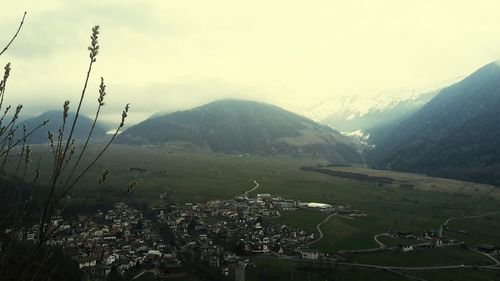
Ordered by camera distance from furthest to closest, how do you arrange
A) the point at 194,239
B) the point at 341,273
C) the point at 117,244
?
the point at 194,239, the point at 117,244, the point at 341,273

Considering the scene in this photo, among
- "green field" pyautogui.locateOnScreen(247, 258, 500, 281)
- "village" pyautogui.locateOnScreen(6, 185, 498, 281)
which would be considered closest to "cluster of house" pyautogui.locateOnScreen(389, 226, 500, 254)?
"village" pyautogui.locateOnScreen(6, 185, 498, 281)

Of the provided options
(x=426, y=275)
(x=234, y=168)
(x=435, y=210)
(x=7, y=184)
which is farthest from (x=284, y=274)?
(x=234, y=168)

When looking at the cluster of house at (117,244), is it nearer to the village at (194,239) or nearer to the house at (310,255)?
the village at (194,239)

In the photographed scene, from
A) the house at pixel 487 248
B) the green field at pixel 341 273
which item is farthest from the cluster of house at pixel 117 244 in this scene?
the house at pixel 487 248

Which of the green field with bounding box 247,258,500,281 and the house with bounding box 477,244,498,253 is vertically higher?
the green field with bounding box 247,258,500,281

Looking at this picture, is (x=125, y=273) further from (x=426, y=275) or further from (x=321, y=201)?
(x=321, y=201)

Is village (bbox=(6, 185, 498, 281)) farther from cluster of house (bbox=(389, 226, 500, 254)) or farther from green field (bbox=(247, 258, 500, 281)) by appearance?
green field (bbox=(247, 258, 500, 281))

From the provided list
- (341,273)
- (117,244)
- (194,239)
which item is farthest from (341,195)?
(117,244)

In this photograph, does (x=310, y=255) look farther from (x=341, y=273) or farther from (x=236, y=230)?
(x=236, y=230)
